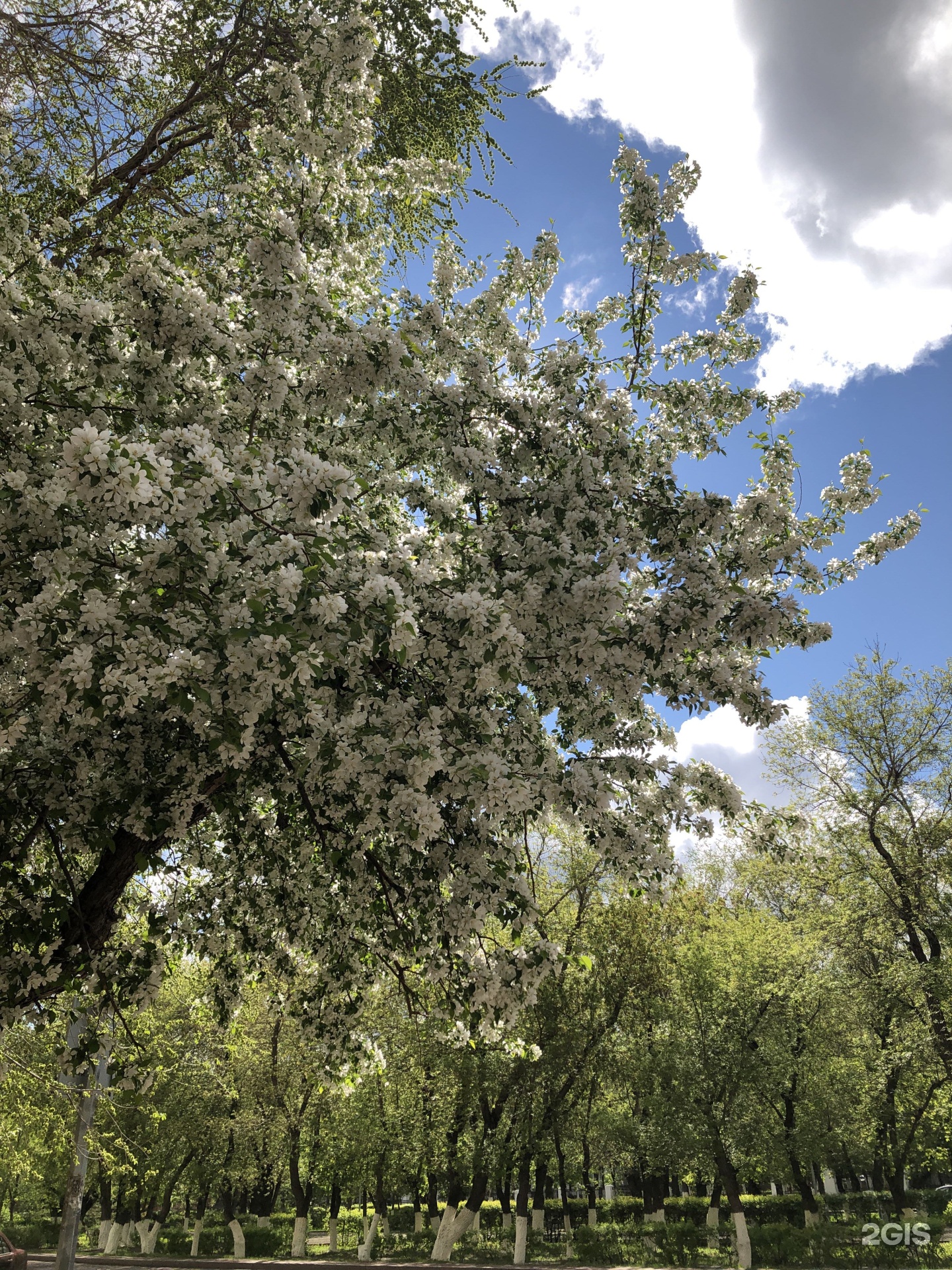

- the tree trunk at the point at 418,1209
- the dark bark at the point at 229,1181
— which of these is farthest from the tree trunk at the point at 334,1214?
the dark bark at the point at 229,1181

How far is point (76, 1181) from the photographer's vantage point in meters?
14.0

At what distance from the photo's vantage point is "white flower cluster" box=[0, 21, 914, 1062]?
4680mm

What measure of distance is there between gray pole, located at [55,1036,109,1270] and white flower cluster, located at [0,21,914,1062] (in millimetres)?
7067

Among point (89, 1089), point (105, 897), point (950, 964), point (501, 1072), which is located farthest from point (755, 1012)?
point (105, 897)

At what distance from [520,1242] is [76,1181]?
50.5ft

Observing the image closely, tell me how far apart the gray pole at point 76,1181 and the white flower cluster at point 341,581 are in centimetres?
707

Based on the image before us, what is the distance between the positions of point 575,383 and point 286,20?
6.64 m

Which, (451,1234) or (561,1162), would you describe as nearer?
(451,1234)

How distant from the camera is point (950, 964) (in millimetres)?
22062

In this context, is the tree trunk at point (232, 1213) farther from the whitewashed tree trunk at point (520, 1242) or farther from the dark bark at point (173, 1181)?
the whitewashed tree trunk at point (520, 1242)

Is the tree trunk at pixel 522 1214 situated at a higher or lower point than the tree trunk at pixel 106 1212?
higher

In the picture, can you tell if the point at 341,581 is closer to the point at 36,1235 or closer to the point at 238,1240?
the point at 238,1240

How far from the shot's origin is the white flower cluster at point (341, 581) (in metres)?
4.68

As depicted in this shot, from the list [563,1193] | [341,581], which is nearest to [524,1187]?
[563,1193]
